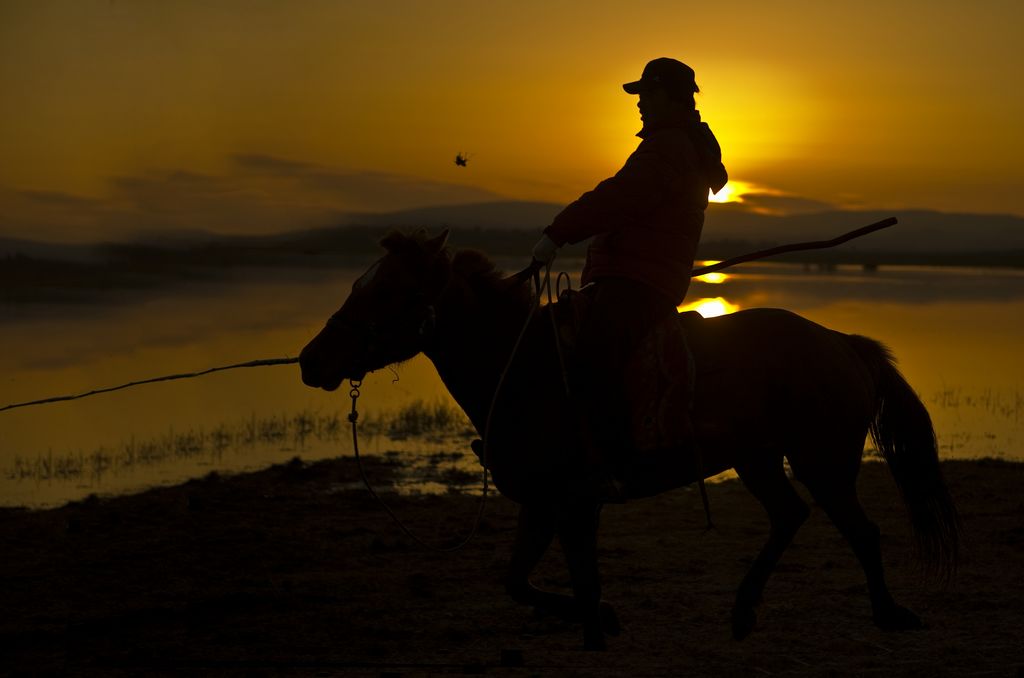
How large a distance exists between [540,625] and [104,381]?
17.5 meters

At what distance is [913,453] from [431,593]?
3.71m

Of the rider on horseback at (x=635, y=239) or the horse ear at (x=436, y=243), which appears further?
the horse ear at (x=436, y=243)

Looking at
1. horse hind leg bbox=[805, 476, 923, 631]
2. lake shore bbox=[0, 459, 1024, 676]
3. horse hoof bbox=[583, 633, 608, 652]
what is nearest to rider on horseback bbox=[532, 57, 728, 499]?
horse hoof bbox=[583, 633, 608, 652]

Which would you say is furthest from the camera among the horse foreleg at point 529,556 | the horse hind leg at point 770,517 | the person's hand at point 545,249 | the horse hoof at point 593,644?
the horse hind leg at point 770,517

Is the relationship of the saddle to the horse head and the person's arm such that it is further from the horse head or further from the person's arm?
the horse head

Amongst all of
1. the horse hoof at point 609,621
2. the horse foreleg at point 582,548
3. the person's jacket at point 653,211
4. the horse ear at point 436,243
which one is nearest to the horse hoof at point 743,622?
the horse hoof at point 609,621

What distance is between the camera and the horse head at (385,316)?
255 inches

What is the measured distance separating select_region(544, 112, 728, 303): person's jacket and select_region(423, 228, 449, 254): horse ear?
0.66 meters

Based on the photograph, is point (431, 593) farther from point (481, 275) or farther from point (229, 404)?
point (229, 404)

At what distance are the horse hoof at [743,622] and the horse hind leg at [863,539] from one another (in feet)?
2.71

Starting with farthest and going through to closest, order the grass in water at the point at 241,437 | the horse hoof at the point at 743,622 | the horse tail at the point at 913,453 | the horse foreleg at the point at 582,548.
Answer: the grass in water at the point at 241,437, the horse tail at the point at 913,453, the horse hoof at the point at 743,622, the horse foreleg at the point at 582,548

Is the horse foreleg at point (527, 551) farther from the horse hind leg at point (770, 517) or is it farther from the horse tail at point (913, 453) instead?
the horse tail at point (913, 453)

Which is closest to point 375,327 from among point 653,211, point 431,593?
point 653,211

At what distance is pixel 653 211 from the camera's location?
6.73 meters
